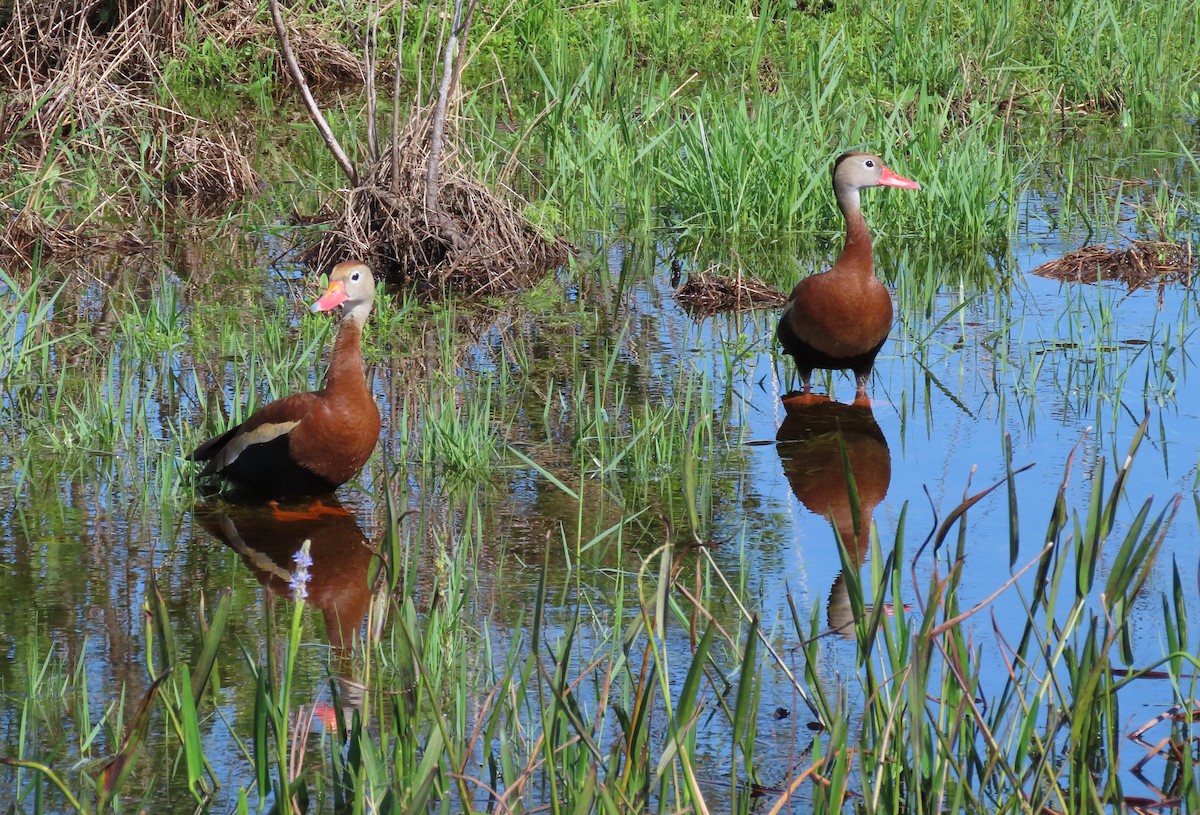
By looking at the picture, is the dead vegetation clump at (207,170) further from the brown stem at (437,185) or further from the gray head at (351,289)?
the gray head at (351,289)

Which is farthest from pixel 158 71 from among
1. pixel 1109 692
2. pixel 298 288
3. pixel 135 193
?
pixel 1109 692

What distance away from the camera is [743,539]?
445 cm

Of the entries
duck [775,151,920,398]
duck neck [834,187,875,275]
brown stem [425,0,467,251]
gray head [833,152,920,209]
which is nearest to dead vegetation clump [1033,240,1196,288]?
gray head [833,152,920,209]

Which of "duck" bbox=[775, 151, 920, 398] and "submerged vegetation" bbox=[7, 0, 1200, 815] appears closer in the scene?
"submerged vegetation" bbox=[7, 0, 1200, 815]

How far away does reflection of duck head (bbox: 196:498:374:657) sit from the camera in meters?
4.38

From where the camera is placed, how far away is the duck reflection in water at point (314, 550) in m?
4.32

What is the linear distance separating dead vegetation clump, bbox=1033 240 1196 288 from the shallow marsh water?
15 centimetres

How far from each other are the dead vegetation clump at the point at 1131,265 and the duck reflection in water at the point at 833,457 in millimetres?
1972

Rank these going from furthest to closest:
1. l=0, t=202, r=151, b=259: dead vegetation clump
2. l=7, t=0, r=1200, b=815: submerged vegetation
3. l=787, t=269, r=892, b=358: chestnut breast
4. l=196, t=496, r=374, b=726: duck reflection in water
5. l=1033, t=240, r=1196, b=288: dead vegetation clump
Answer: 1. l=0, t=202, r=151, b=259: dead vegetation clump
2. l=1033, t=240, r=1196, b=288: dead vegetation clump
3. l=787, t=269, r=892, b=358: chestnut breast
4. l=196, t=496, r=374, b=726: duck reflection in water
5. l=7, t=0, r=1200, b=815: submerged vegetation

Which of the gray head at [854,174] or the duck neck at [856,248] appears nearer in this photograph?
the duck neck at [856,248]

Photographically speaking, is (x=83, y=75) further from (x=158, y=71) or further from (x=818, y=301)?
(x=818, y=301)

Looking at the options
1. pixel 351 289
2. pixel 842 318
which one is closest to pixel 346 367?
pixel 351 289

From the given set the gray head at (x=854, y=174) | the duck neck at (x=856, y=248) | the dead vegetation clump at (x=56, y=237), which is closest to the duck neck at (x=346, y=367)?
the duck neck at (x=856, y=248)

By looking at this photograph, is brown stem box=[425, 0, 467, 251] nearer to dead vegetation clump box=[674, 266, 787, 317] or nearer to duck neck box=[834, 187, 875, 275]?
dead vegetation clump box=[674, 266, 787, 317]
